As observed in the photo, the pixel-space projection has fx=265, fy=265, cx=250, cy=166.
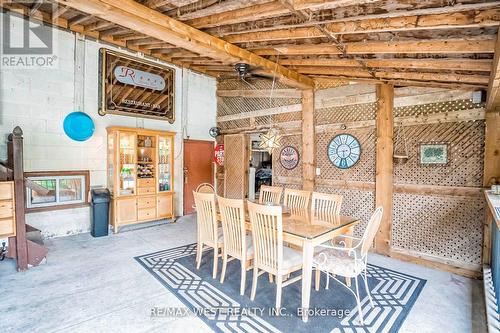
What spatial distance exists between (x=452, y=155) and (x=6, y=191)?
235 inches

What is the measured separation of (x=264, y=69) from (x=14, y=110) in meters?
4.26

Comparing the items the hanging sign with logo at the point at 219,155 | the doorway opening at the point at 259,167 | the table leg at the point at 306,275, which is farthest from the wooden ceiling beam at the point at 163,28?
the doorway opening at the point at 259,167

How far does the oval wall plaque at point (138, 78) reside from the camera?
554cm

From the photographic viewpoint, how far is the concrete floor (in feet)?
7.98

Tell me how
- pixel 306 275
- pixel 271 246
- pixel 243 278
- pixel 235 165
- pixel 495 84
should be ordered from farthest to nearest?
pixel 235 165
pixel 243 278
pixel 271 246
pixel 306 275
pixel 495 84

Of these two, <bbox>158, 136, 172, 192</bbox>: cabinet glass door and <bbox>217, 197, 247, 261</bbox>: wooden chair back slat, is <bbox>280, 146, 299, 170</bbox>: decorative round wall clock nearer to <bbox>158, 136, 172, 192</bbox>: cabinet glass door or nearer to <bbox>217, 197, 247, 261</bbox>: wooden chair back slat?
<bbox>158, 136, 172, 192</bbox>: cabinet glass door

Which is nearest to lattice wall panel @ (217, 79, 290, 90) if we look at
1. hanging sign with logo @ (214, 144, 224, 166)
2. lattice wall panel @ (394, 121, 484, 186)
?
hanging sign with logo @ (214, 144, 224, 166)

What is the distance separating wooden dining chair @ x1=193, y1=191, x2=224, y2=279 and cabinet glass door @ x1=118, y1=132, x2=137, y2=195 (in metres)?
2.62

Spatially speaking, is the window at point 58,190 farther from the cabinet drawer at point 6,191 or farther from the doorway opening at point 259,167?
the doorway opening at point 259,167

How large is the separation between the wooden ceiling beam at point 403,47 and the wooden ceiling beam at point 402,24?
1.14 feet

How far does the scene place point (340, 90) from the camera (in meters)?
4.83

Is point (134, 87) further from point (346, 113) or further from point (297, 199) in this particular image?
point (346, 113)

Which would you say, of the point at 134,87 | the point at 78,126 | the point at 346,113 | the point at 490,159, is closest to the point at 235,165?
the point at 134,87

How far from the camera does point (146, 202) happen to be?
5695 millimetres
